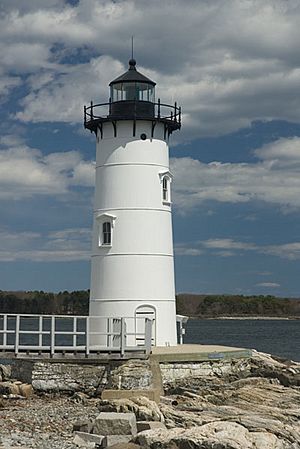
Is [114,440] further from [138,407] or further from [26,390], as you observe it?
[26,390]

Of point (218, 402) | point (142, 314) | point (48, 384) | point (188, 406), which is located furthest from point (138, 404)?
point (142, 314)

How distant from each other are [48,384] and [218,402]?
414cm

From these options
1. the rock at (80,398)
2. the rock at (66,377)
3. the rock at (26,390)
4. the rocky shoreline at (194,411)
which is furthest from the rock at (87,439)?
the rock at (66,377)

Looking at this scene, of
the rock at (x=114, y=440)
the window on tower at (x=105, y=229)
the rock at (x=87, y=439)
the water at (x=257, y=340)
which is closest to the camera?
the rock at (x=114, y=440)

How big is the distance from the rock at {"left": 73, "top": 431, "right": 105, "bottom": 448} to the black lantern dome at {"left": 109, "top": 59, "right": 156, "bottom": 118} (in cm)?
1194

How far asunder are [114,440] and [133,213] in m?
10.7

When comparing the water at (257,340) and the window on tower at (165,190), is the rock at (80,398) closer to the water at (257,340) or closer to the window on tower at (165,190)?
the window on tower at (165,190)

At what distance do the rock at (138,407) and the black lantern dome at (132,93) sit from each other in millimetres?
9593

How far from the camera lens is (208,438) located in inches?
476

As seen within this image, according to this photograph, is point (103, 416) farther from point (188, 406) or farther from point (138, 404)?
point (188, 406)

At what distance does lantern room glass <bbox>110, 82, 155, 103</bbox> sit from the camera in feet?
78.0

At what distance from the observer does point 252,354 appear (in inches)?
890

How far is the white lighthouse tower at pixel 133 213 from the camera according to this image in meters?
22.8

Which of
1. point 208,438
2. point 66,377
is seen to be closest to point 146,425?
point 208,438
